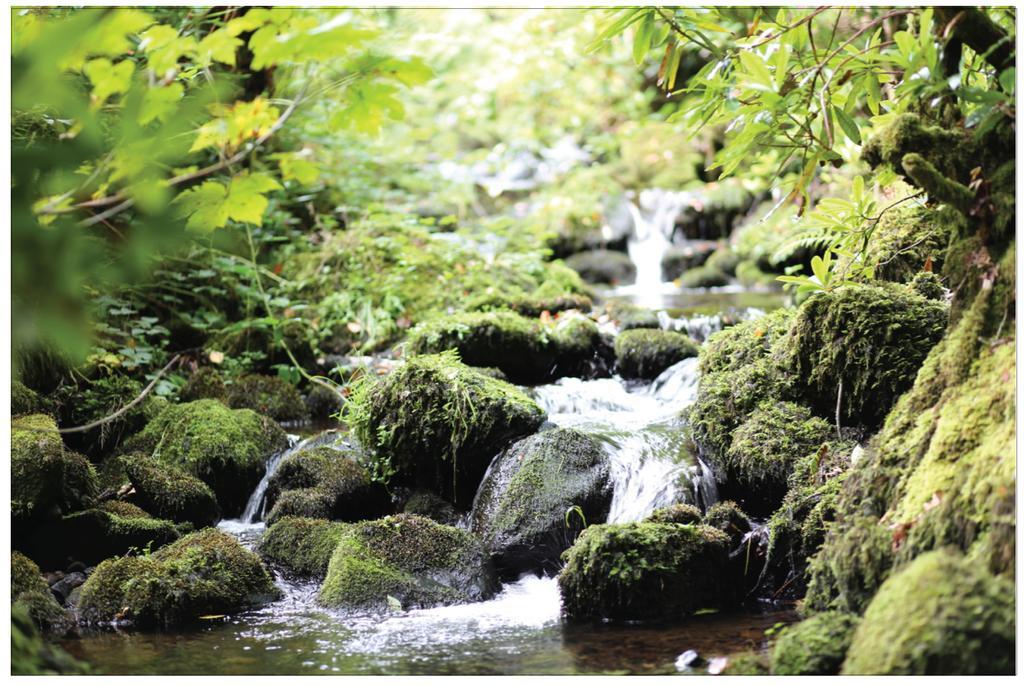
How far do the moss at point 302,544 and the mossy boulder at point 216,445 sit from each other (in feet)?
2.84

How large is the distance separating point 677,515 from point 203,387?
4.09 metres

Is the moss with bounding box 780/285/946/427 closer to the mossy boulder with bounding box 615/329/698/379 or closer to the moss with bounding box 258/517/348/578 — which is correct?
the mossy boulder with bounding box 615/329/698/379

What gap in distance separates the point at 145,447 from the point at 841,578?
14.4ft

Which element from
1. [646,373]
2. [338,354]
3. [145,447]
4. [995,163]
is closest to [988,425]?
[995,163]

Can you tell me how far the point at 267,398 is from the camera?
6414 millimetres

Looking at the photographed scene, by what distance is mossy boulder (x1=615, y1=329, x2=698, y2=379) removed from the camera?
20.7 feet

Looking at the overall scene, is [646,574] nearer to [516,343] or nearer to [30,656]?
[30,656]

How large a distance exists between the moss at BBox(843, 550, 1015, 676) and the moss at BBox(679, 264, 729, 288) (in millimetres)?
8317

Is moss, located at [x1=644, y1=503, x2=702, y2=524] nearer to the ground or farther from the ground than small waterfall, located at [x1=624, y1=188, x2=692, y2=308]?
nearer to the ground

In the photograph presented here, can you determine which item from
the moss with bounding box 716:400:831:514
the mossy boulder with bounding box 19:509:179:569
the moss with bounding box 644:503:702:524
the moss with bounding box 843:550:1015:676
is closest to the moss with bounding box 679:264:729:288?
the moss with bounding box 716:400:831:514

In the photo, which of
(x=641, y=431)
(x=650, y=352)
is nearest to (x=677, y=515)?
(x=641, y=431)

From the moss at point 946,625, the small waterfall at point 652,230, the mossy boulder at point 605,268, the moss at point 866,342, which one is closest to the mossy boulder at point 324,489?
the moss at point 866,342

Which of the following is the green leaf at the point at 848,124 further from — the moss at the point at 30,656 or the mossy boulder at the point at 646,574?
the moss at the point at 30,656
